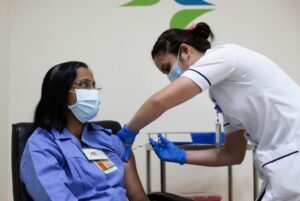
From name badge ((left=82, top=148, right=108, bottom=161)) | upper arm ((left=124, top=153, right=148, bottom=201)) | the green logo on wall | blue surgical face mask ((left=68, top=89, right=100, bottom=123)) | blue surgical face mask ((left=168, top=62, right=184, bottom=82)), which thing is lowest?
upper arm ((left=124, top=153, right=148, bottom=201))

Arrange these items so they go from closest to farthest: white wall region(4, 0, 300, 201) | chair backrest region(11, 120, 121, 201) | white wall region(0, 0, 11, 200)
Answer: chair backrest region(11, 120, 121, 201), white wall region(0, 0, 11, 200), white wall region(4, 0, 300, 201)

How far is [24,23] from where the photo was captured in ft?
7.84

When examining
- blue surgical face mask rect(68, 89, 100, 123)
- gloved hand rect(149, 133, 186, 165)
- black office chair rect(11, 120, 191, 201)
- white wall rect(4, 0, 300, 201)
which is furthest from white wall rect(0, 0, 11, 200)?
gloved hand rect(149, 133, 186, 165)

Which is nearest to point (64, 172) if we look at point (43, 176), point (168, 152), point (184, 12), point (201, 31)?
point (43, 176)

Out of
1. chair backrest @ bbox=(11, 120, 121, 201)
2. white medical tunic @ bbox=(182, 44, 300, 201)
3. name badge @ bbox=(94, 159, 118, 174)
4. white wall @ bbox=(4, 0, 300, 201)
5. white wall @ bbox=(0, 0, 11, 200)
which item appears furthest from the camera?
white wall @ bbox=(4, 0, 300, 201)

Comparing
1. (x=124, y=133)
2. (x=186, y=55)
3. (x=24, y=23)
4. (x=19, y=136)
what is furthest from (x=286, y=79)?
(x=24, y=23)

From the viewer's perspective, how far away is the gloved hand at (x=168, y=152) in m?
1.56

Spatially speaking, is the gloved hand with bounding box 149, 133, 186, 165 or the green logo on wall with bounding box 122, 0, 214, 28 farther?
the green logo on wall with bounding box 122, 0, 214, 28

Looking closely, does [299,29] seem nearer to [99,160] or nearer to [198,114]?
[198,114]

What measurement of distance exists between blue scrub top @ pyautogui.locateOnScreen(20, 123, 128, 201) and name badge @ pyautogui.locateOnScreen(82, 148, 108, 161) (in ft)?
0.06

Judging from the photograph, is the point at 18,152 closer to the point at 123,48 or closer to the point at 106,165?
the point at 106,165

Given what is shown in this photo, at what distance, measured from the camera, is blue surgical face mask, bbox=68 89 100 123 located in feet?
4.79

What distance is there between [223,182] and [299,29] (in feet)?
4.73

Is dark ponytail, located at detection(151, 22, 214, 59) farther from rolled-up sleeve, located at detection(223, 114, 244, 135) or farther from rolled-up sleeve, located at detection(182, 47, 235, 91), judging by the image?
rolled-up sleeve, located at detection(223, 114, 244, 135)
